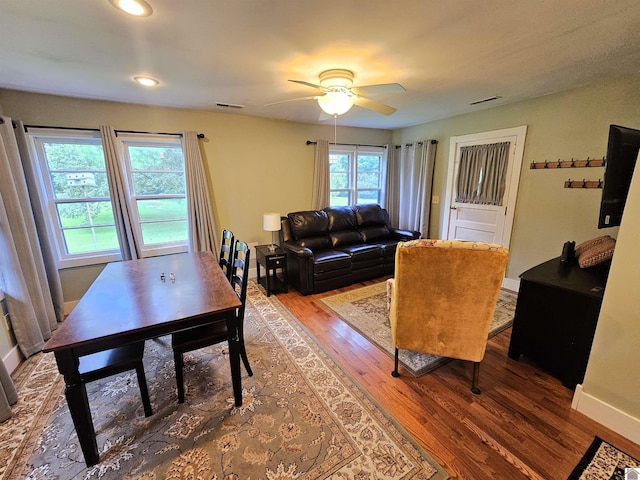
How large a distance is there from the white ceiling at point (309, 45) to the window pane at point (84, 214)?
47.4 inches

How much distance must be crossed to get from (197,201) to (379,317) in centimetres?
277

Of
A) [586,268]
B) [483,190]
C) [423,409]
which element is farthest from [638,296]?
[483,190]

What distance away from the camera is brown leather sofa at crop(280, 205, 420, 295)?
358cm

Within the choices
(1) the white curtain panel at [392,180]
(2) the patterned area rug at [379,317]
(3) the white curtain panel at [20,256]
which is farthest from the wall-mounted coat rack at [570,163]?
(3) the white curtain panel at [20,256]

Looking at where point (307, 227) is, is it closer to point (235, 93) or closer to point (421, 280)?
point (235, 93)

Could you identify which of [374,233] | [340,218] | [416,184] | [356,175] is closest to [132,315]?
[340,218]

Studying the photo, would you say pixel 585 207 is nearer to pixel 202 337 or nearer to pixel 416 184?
pixel 416 184

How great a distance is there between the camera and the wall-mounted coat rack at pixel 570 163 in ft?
8.89

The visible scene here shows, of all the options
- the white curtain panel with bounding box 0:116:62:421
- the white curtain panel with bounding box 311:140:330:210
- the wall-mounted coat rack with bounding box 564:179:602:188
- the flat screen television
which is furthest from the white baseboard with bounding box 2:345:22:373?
the wall-mounted coat rack with bounding box 564:179:602:188

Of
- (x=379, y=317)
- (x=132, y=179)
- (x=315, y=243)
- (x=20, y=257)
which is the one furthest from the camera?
(x=315, y=243)

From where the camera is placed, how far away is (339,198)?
4992 mm

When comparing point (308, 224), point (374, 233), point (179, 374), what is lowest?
point (179, 374)

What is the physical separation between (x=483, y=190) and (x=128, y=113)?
4.77m

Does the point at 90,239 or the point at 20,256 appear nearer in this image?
the point at 20,256
